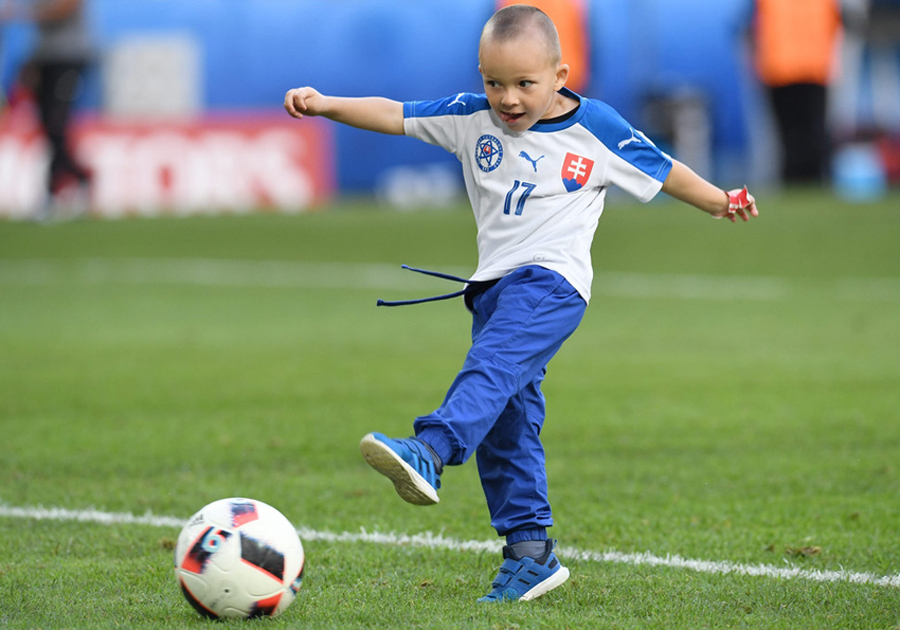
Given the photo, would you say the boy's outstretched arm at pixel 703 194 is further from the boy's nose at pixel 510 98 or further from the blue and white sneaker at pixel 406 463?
the blue and white sneaker at pixel 406 463

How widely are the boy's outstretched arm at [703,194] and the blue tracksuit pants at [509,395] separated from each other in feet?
1.88

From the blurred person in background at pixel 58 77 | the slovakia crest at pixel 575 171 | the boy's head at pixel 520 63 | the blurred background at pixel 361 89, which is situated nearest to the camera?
the boy's head at pixel 520 63

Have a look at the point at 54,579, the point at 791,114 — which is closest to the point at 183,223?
the point at 791,114

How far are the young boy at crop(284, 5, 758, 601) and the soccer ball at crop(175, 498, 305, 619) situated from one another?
69cm

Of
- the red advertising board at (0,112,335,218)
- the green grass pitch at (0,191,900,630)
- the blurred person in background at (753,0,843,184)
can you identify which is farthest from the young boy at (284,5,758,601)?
the blurred person in background at (753,0,843,184)

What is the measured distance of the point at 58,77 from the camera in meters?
27.1

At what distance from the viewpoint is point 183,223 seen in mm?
24547

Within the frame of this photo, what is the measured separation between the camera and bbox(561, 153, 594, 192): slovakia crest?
170 inches

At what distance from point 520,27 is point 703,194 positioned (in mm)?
954

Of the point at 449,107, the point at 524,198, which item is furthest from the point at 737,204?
the point at 449,107

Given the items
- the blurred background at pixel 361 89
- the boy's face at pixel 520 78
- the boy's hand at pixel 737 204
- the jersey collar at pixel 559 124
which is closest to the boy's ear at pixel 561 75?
→ the boy's face at pixel 520 78

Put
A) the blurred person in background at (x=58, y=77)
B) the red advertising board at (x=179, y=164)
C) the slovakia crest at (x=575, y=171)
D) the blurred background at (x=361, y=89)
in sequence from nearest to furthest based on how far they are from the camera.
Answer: the slovakia crest at (x=575, y=171) → the blurred person in background at (x=58, y=77) → the red advertising board at (x=179, y=164) → the blurred background at (x=361, y=89)

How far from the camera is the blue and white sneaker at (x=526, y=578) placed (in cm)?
425

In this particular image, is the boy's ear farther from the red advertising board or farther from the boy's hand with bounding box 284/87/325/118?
the red advertising board
